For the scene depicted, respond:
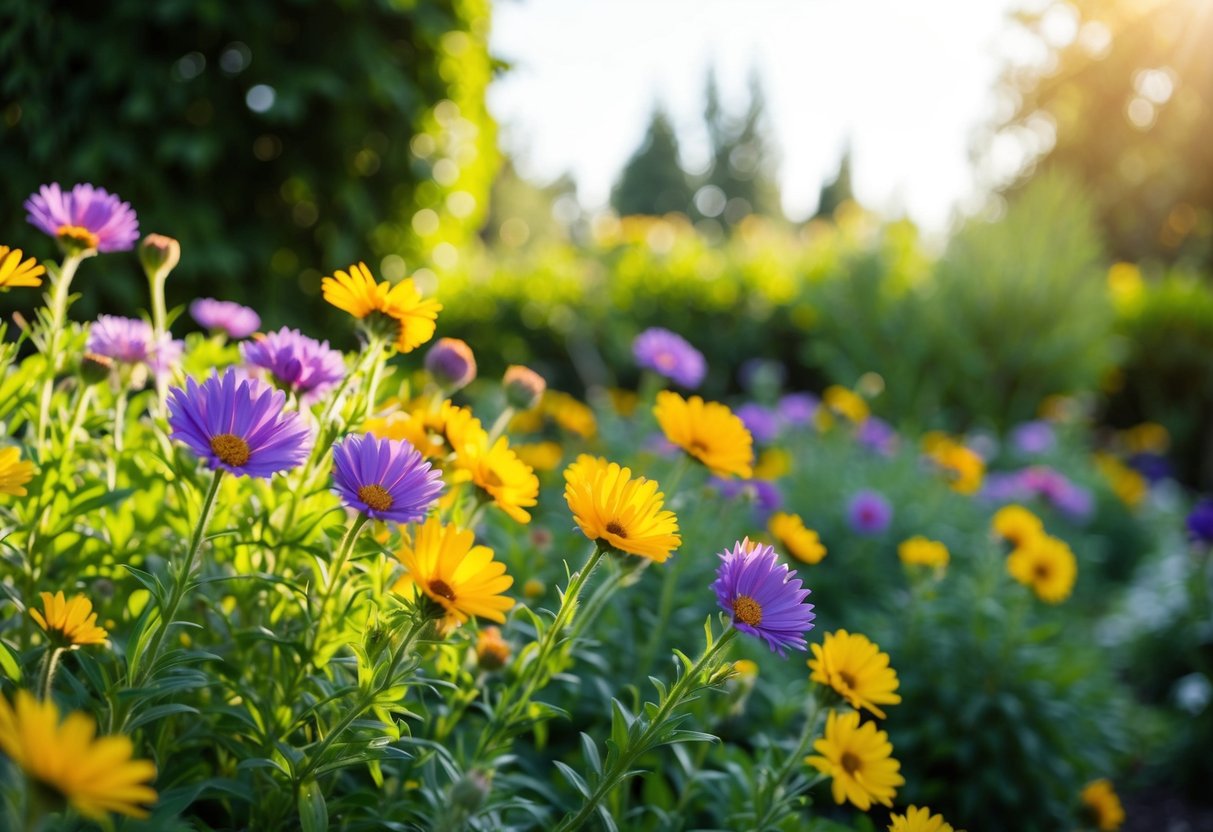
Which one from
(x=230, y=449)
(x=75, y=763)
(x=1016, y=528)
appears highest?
(x=1016, y=528)

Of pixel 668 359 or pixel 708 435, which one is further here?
pixel 668 359

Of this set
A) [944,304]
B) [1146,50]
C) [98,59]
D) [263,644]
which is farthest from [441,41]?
[1146,50]

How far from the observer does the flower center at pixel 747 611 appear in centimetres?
97

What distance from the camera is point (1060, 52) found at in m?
23.5

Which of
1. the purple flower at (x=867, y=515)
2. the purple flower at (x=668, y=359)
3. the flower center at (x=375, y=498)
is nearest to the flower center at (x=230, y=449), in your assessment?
the flower center at (x=375, y=498)

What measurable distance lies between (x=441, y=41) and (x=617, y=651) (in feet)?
9.54

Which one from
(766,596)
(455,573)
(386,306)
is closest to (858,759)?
(766,596)

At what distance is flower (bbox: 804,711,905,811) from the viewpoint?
109 cm

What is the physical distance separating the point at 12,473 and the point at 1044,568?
2.05 meters

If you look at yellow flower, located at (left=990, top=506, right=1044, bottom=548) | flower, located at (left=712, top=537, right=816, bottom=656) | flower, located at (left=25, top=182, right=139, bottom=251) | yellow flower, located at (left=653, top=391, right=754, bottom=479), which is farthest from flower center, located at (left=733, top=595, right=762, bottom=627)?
yellow flower, located at (left=990, top=506, right=1044, bottom=548)

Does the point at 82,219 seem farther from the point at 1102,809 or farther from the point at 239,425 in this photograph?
the point at 1102,809

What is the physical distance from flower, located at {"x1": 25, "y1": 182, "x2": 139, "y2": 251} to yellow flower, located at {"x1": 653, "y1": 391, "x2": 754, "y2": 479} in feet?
2.69

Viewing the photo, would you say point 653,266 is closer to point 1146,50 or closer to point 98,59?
point 98,59

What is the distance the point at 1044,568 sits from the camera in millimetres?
2139
